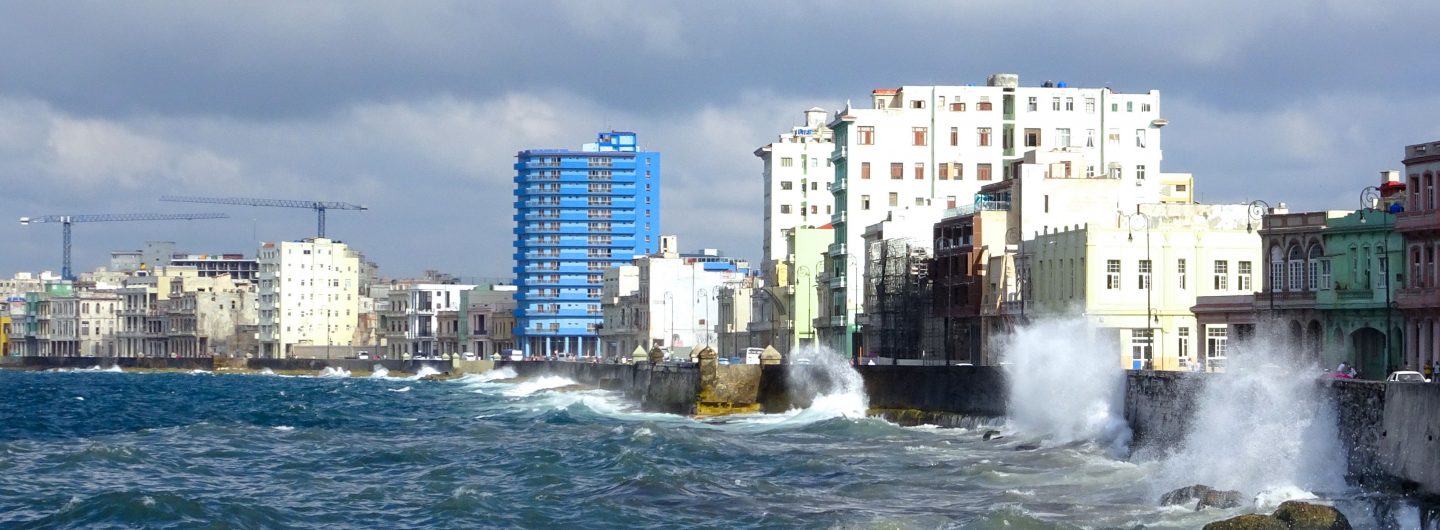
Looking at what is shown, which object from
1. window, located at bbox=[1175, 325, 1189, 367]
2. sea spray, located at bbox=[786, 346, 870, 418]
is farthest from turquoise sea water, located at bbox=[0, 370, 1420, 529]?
window, located at bbox=[1175, 325, 1189, 367]

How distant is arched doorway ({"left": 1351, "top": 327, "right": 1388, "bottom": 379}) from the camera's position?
59.9m

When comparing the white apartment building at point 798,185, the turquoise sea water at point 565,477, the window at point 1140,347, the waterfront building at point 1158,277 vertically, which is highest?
the white apartment building at point 798,185

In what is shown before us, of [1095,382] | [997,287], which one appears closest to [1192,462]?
[1095,382]

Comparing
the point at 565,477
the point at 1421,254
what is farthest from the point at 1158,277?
the point at 565,477

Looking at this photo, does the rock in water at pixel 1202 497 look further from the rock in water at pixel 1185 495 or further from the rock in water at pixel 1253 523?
the rock in water at pixel 1253 523

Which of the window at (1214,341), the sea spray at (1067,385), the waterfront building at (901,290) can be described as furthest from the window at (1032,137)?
the window at (1214,341)

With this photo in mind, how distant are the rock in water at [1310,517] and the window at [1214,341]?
36.5 metres

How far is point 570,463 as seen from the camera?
57469 millimetres

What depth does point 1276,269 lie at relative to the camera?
65.2 meters

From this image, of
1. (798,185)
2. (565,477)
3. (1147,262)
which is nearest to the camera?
(565,477)

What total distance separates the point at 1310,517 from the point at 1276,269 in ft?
109

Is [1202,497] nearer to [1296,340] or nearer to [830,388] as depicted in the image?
[1296,340]

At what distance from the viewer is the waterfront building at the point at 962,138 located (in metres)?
116

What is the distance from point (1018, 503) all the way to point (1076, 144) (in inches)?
2993
